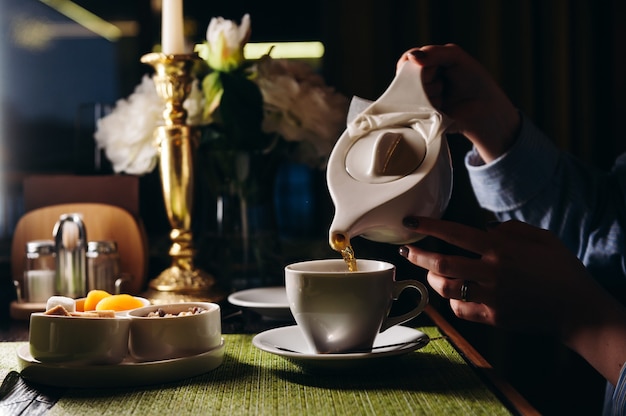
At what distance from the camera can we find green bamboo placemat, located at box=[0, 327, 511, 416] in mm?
582

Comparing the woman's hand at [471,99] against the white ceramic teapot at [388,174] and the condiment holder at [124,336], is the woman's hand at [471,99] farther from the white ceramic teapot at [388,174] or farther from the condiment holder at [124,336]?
the condiment holder at [124,336]

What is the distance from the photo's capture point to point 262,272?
128cm

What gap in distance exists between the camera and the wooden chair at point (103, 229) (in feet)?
3.97

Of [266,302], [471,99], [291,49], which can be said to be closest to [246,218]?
[266,302]

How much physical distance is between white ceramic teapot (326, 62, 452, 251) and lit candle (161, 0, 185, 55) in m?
0.46

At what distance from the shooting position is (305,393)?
629 mm

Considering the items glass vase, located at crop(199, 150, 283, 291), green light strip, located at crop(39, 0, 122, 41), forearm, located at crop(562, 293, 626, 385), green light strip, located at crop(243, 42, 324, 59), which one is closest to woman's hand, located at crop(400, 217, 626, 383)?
forearm, located at crop(562, 293, 626, 385)

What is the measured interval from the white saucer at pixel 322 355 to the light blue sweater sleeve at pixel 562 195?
514 millimetres

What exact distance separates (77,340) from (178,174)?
0.51 metres

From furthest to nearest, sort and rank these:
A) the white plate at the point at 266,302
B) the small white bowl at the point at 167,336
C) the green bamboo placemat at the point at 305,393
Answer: the white plate at the point at 266,302
the small white bowl at the point at 167,336
the green bamboo placemat at the point at 305,393

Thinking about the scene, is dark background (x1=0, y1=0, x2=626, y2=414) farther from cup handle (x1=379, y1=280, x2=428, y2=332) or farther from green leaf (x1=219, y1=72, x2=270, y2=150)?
cup handle (x1=379, y1=280, x2=428, y2=332)

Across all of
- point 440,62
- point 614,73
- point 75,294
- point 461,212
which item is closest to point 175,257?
point 75,294

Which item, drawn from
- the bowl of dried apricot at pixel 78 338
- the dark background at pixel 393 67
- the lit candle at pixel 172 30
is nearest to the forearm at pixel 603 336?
the bowl of dried apricot at pixel 78 338

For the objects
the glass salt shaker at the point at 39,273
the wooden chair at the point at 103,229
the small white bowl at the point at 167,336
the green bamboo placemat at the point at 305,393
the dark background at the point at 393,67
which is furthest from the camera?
the dark background at the point at 393,67
